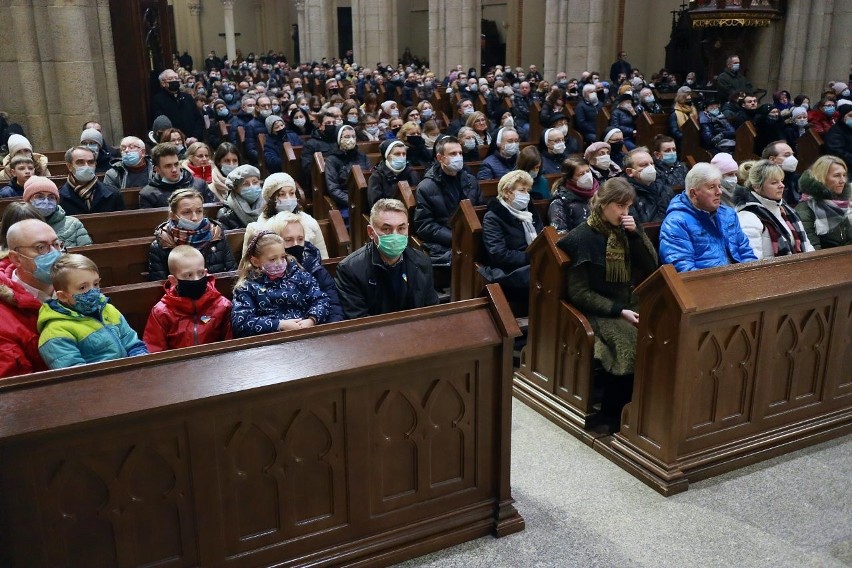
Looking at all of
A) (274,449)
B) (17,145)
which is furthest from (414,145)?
(274,449)

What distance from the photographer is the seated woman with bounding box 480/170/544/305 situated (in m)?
5.34

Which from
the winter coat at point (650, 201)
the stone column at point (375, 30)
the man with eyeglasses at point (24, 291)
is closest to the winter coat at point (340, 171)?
the winter coat at point (650, 201)

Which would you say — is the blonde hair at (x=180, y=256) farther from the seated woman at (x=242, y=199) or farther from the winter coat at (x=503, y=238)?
the winter coat at (x=503, y=238)

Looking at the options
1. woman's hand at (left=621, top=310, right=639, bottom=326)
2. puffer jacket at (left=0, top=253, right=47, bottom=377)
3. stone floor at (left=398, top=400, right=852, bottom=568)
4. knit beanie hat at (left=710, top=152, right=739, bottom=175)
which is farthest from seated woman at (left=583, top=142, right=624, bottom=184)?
puffer jacket at (left=0, top=253, right=47, bottom=377)

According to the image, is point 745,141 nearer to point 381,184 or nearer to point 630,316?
point 381,184

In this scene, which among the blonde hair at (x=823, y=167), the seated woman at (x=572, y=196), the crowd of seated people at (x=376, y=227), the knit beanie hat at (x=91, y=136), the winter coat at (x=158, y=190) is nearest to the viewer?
the crowd of seated people at (x=376, y=227)

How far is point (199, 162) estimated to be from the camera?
6.95 metres

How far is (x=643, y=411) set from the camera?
3.99m

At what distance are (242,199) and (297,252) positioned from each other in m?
1.63

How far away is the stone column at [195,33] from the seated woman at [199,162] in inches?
1289

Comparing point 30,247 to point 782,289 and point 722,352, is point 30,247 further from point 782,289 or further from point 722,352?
point 782,289

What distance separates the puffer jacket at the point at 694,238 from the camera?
4523mm

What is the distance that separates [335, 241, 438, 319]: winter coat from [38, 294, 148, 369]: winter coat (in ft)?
3.94

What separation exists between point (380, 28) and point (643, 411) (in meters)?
23.7
